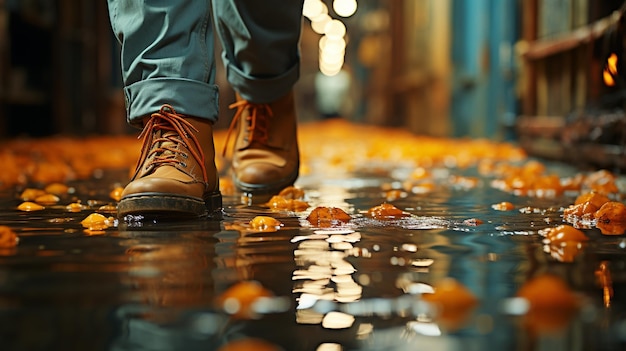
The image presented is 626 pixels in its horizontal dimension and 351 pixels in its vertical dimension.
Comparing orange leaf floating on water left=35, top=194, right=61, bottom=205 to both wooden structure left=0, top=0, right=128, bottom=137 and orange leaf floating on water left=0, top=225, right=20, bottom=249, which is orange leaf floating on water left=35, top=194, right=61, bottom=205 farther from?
wooden structure left=0, top=0, right=128, bottom=137

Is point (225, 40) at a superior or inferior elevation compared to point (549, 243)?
superior

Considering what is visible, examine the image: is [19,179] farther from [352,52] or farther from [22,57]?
[352,52]

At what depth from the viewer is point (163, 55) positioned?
1862 mm

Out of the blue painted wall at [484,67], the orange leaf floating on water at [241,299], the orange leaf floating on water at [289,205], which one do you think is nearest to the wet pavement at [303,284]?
the orange leaf floating on water at [241,299]

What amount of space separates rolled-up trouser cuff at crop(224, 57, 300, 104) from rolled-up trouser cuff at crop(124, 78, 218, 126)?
16.6 inches

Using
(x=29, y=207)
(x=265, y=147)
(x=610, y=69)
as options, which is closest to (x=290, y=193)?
(x=265, y=147)

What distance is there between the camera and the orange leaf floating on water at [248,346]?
0.82 meters

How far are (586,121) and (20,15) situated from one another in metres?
4.51

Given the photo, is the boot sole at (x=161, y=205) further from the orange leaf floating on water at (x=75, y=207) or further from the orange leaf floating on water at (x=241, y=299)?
the orange leaf floating on water at (x=241, y=299)

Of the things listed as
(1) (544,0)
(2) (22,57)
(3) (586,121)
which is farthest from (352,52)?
(3) (586,121)

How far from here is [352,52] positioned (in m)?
22.7

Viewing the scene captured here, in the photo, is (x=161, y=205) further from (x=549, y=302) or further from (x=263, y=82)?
(x=549, y=302)

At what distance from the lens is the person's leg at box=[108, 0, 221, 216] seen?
184 centimetres

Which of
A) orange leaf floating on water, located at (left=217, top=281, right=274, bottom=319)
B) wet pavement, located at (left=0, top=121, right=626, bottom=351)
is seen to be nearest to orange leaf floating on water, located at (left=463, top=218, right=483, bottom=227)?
wet pavement, located at (left=0, top=121, right=626, bottom=351)
